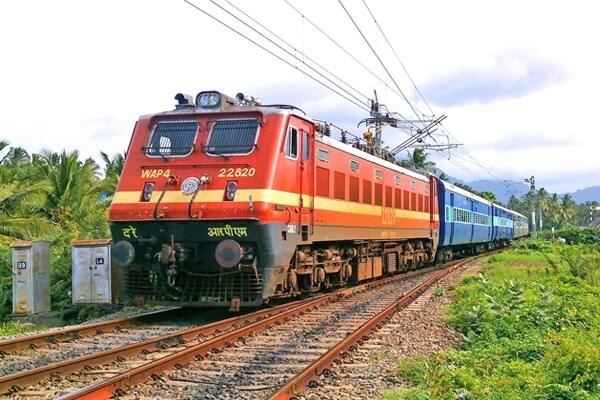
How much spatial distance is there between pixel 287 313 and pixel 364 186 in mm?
5336

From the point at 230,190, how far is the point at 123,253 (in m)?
2.00

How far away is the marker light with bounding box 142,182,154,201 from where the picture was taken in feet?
34.9

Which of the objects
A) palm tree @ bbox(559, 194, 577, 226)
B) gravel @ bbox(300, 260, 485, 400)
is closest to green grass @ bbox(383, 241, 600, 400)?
gravel @ bbox(300, 260, 485, 400)

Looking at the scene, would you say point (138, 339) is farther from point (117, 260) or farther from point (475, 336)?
point (475, 336)

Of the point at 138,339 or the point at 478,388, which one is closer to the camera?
the point at 478,388

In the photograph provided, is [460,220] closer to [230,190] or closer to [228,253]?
[230,190]

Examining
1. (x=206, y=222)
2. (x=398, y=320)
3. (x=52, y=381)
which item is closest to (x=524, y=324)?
(x=398, y=320)

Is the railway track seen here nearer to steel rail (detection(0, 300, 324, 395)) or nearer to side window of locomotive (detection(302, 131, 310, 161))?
steel rail (detection(0, 300, 324, 395))

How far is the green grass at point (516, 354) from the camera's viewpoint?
18.4 feet

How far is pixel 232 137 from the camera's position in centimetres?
1088

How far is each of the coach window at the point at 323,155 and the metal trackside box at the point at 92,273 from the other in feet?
15.0

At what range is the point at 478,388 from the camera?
5.65 meters

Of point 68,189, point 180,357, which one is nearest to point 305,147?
point 180,357

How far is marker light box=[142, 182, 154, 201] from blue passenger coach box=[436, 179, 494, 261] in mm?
16360
